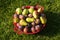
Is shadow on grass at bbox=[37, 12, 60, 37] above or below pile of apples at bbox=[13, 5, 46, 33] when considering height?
below

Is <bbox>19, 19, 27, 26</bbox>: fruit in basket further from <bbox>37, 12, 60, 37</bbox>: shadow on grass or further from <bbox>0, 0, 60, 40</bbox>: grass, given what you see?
<bbox>37, 12, 60, 37</bbox>: shadow on grass

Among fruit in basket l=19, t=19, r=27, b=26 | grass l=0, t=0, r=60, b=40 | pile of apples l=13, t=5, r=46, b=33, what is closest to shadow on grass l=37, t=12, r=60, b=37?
grass l=0, t=0, r=60, b=40

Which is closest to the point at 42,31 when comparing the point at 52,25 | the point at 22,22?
the point at 52,25

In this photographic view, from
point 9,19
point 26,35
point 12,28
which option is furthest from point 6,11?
point 26,35

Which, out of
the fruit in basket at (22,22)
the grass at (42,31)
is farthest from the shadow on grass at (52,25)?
the fruit in basket at (22,22)

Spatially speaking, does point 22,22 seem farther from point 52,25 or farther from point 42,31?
point 52,25

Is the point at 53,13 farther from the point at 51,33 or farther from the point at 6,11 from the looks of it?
the point at 6,11
